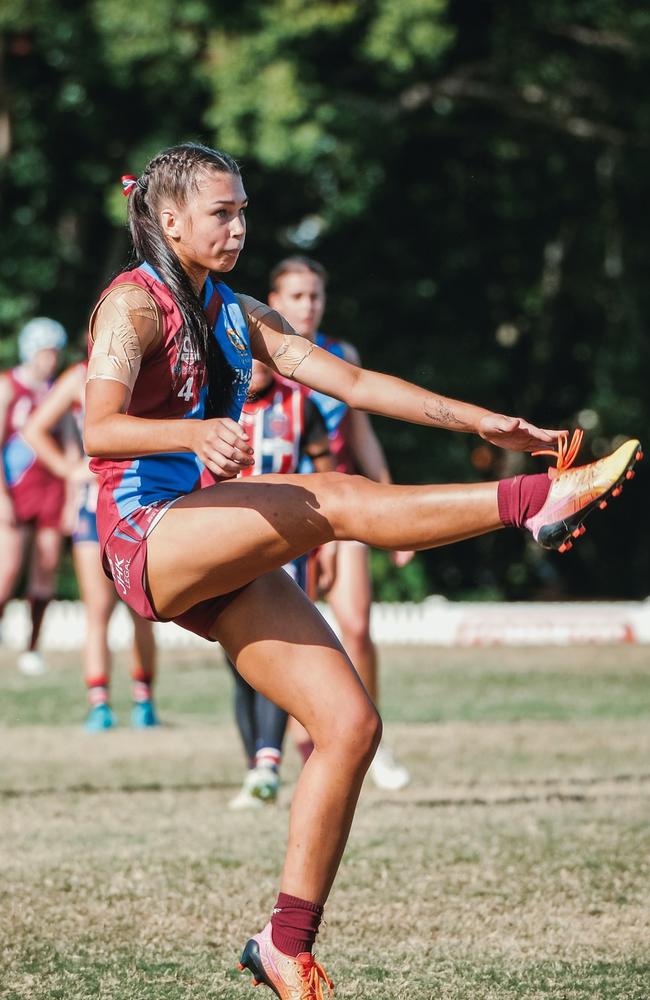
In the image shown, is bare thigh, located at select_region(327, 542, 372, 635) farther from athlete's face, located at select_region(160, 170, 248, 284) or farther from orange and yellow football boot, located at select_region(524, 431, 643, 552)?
orange and yellow football boot, located at select_region(524, 431, 643, 552)

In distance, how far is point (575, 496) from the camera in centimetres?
346

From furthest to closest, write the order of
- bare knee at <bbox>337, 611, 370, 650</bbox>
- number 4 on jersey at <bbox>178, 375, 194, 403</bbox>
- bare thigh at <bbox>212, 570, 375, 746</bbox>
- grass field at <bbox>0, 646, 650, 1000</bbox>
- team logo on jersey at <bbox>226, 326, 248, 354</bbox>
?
bare knee at <bbox>337, 611, 370, 650</bbox>
grass field at <bbox>0, 646, 650, 1000</bbox>
team logo on jersey at <bbox>226, 326, 248, 354</bbox>
number 4 on jersey at <bbox>178, 375, 194, 403</bbox>
bare thigh at <bbox>212, 570, 375, 746</bbox>

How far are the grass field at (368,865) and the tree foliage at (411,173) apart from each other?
974 centimetres

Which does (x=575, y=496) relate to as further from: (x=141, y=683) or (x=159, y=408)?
(x=141, y=683)

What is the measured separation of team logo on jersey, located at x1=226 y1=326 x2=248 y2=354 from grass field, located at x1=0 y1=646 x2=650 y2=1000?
67.7 inches

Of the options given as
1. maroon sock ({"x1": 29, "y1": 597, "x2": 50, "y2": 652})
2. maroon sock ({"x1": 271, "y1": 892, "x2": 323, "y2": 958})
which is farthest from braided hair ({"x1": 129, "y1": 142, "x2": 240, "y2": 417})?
maroon sock ({"x1": 29, "y1": 597, "x2": 50, "y2": 652})

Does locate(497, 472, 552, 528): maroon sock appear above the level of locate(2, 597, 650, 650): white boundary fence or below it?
above

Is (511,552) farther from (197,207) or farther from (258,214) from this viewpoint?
(197,207)

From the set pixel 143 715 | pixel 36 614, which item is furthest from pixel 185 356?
pixel 36 614

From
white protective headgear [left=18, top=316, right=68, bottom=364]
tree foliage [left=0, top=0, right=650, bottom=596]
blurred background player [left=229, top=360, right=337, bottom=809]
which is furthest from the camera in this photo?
tree foliage [left=0, top=0, right=650, bottom=596]

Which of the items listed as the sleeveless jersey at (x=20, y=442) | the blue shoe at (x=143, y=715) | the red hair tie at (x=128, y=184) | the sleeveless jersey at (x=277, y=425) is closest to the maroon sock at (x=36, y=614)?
the sleeveless jersey at (x=20, y=442)

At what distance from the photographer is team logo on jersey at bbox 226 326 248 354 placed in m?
4.05

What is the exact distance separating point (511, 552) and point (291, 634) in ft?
77.8

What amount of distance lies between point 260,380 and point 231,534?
353 centimetres
